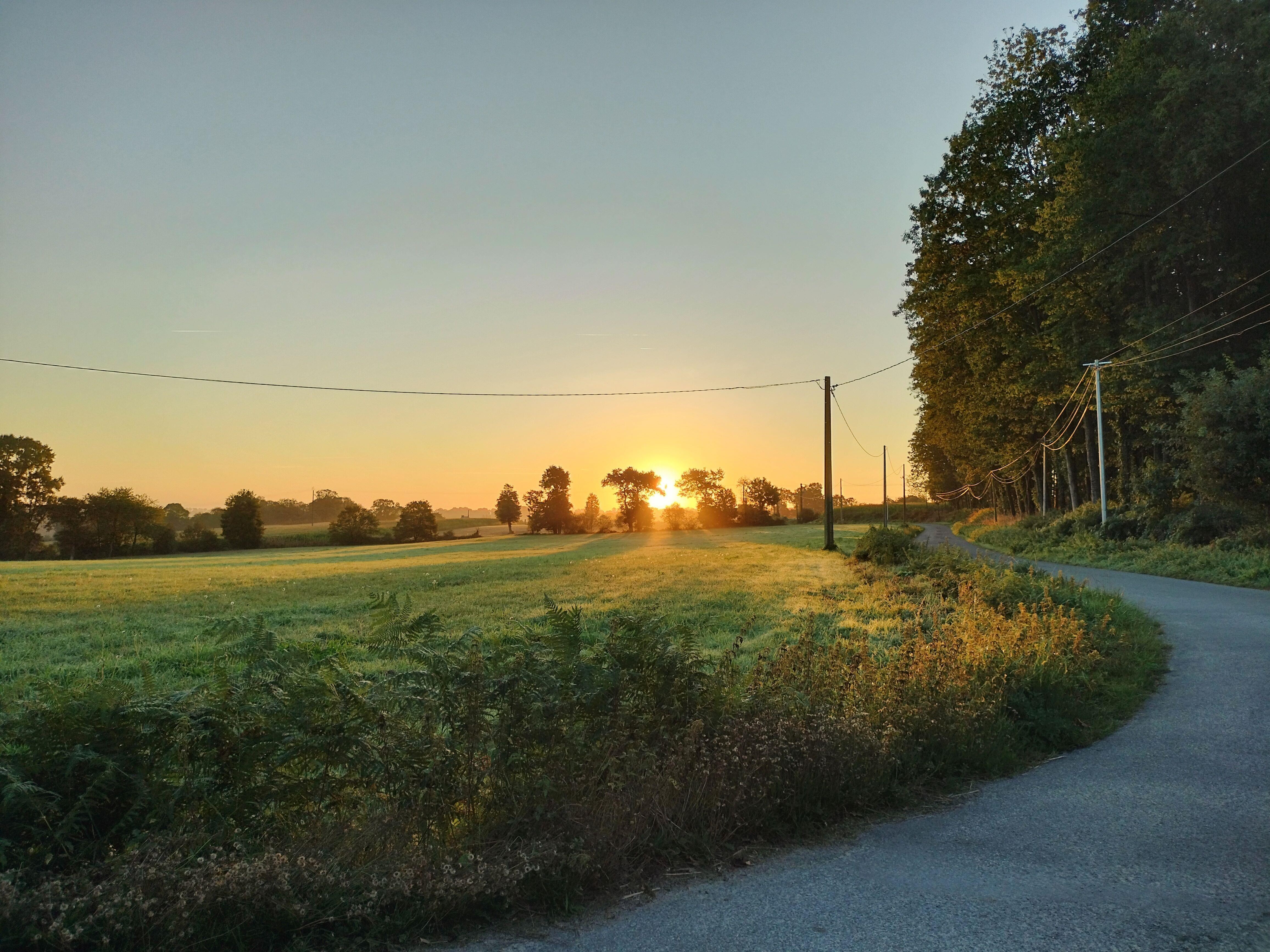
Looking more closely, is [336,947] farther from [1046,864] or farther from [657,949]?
[1046,864]

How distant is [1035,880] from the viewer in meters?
4.19

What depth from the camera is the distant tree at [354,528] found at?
82.1 meters

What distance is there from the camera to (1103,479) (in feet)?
104

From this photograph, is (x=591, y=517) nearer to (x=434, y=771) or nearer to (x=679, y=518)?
(x=679, y=518)

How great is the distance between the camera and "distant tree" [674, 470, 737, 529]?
11081 centimetres

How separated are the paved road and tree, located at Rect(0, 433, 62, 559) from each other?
7571 cm

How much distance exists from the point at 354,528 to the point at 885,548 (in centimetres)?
6756

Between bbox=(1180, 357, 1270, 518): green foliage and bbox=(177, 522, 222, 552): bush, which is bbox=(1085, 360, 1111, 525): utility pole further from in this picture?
bbox=(177, 522, 222, 552): bush

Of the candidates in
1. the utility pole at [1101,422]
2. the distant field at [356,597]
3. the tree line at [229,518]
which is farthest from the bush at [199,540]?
the utility pole at [1101,422]

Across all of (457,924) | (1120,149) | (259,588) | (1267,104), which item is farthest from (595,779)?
(1120,149)

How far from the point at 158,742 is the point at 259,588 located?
84.6 feet

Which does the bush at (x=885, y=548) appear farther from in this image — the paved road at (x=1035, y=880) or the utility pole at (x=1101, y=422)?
the paved road at (x=1035, y=880)

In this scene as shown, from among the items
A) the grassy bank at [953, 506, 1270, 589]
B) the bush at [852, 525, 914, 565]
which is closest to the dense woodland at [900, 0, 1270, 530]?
the grassy bank at [953, 506, 1270, 589]

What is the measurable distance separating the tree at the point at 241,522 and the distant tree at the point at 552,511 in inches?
1547
